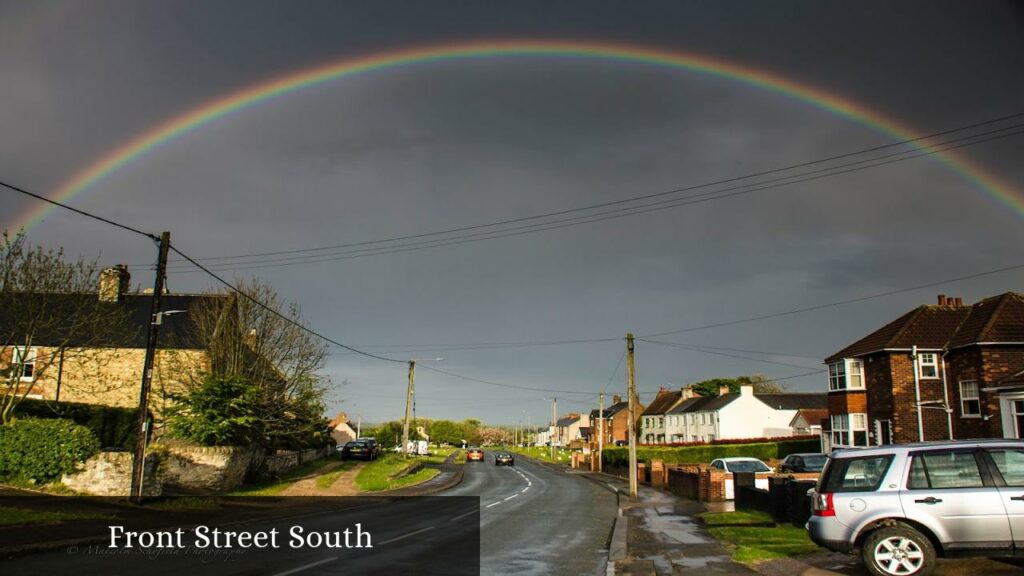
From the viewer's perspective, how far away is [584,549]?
15.6 m

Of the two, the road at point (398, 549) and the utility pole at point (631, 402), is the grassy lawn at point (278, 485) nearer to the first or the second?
the road at point (398, 549)

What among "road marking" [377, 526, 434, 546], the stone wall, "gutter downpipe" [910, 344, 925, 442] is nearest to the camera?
"road marking" [377, 526, 434, 546]

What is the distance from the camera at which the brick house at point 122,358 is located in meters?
32.7

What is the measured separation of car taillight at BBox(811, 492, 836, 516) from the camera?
1011 centimetres

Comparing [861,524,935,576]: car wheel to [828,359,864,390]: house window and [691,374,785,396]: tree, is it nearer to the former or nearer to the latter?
[828,359,864,390]: house window

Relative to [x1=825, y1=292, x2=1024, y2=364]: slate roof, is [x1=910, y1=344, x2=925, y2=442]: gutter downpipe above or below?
below

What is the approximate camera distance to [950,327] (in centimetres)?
3919

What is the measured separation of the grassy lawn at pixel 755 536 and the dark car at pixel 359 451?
1489 inches

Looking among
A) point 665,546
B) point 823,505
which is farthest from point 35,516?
point 823,505

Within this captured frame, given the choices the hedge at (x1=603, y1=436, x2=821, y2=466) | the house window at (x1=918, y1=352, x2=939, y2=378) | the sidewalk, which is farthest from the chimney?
the house window at (x1=918, y1=352, x2=939, y2=378)

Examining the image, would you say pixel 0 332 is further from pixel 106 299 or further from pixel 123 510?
pixel 123 510

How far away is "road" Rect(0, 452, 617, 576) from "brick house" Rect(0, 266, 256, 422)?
1296 centimetres

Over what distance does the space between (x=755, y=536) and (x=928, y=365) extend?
1095 inches

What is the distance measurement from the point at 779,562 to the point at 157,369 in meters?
33.7
